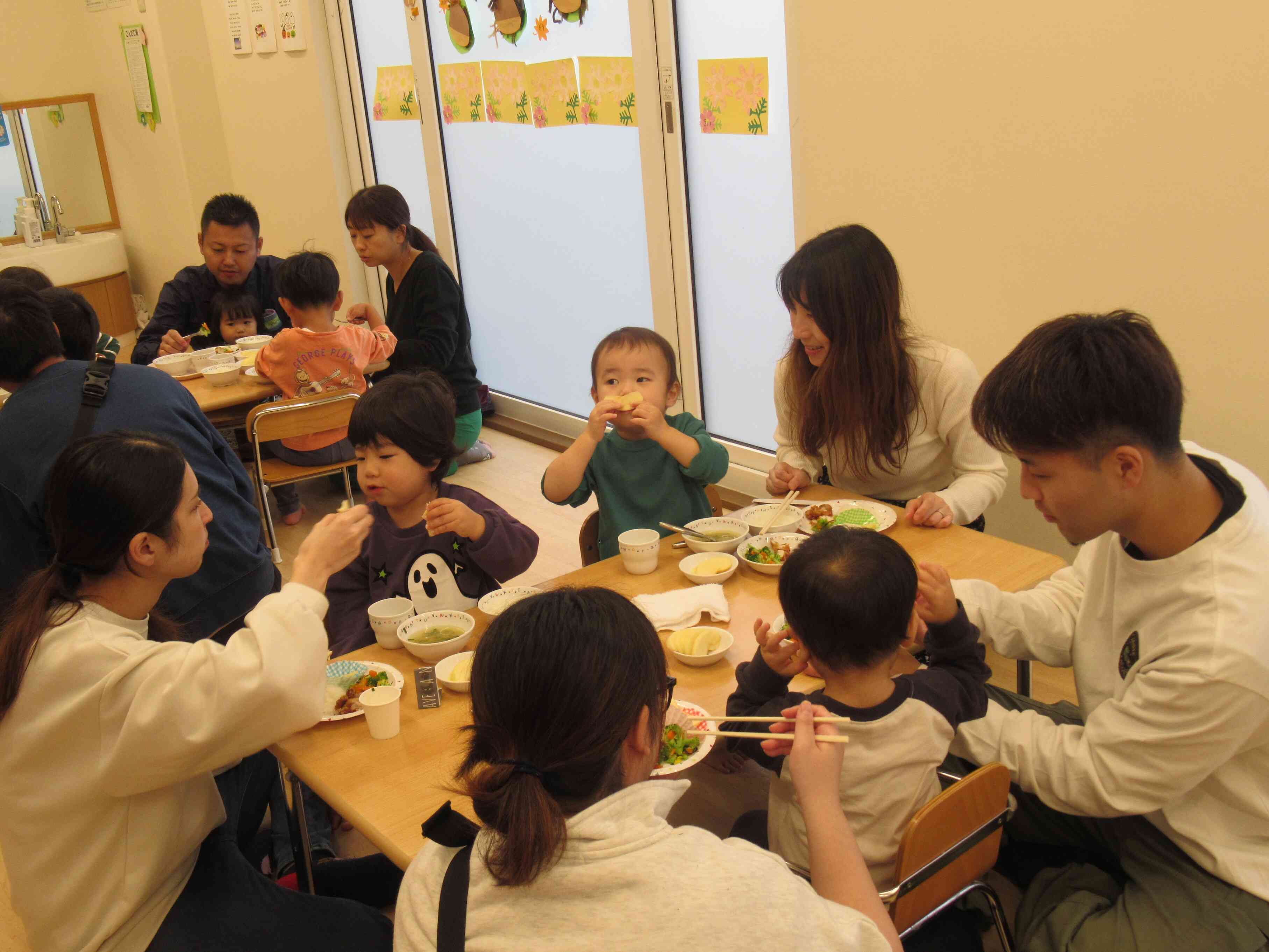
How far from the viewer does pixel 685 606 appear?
1898 mm

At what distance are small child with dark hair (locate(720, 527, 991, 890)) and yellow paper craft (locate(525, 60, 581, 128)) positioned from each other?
130 inches

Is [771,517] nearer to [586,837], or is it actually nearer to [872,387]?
[872,387]

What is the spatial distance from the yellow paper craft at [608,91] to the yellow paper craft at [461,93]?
2.56ft

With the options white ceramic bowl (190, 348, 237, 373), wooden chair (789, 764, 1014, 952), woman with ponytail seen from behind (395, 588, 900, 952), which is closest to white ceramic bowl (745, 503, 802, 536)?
wooden chair (789, 764, 1014, 952)

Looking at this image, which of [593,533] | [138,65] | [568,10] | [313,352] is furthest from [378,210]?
[138,65]

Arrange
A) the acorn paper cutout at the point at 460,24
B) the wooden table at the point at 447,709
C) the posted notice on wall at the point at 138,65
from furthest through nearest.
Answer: the posted notice on wall at the point at 138,65 → the acorn paper cutout at the point at 460,24 → the wooden table at the point at 447,709

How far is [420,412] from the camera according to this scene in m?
2.20

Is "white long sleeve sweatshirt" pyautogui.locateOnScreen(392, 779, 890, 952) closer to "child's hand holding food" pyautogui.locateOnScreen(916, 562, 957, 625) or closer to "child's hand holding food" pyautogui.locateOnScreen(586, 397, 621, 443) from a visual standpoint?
"child's hand holding food" pyautogui.locateOnScreen(916, 562, 957, 625)

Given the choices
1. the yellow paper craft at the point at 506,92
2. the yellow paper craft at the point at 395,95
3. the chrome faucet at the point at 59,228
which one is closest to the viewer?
the yellow paper craft at the point at 506,92

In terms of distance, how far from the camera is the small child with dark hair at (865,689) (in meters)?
1.40

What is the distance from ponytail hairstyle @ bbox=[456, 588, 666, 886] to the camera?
1.04 metres

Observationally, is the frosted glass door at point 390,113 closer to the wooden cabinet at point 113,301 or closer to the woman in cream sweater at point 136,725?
the wooden cabinet at point 113,301

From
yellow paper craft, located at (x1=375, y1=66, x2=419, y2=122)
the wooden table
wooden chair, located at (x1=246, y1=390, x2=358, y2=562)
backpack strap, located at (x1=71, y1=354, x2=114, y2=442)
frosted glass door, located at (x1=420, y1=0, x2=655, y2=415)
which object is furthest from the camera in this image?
yellow paper craft, located at (x1=375, y1=66, x2=419, y2=122)

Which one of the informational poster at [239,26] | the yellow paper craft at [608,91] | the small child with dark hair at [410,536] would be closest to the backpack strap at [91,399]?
the small child with dark hair at [410,536]
